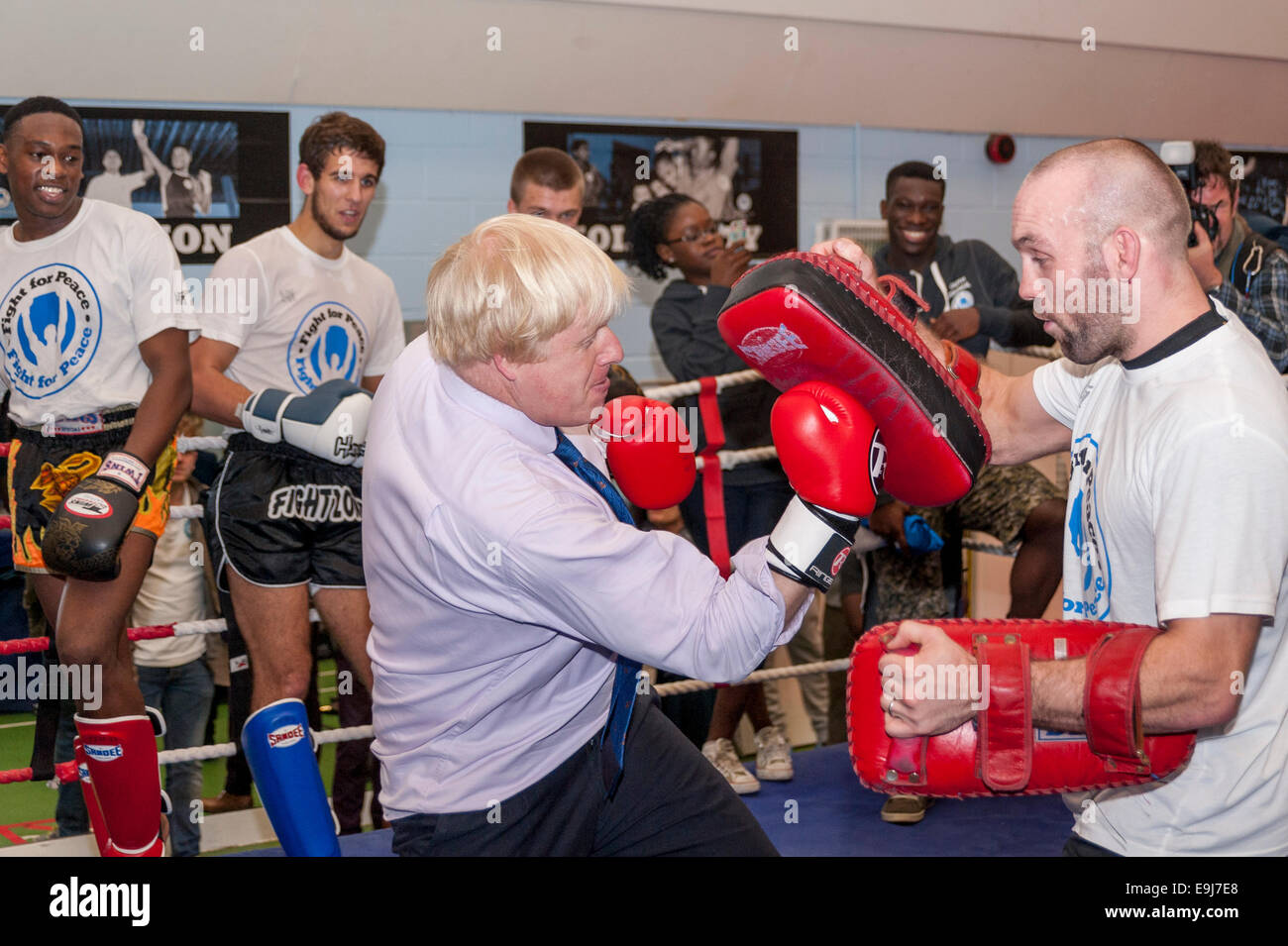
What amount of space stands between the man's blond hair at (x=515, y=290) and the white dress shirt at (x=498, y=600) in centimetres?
9

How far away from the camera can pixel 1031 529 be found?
3158 mm

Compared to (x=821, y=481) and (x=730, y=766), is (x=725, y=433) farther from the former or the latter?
(x=821, y=481)

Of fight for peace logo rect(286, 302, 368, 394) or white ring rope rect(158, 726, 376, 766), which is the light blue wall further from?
white ring rope rect(158, 726, 376, 766)

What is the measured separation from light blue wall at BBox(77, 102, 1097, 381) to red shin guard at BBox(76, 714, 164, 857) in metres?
2.44

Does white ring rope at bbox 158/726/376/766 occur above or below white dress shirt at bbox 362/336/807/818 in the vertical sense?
below

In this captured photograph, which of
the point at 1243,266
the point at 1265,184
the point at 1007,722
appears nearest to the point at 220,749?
the point at 1007,722

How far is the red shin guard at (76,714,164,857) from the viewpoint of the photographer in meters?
2.40

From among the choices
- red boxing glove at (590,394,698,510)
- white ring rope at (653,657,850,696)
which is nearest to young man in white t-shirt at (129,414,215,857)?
white ring rope at (653,657,850,696)

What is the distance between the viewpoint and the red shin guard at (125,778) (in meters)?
2.40
